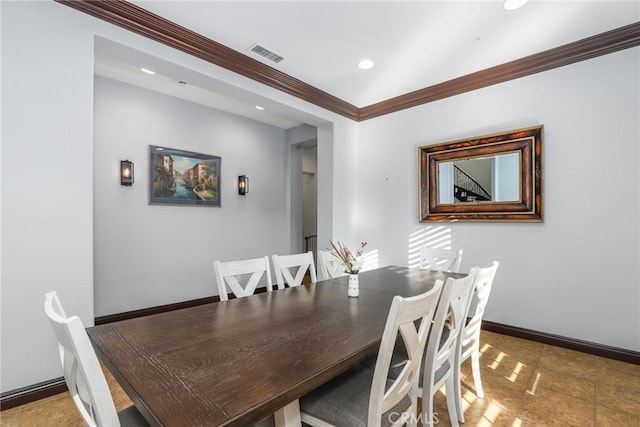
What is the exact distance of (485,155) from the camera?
345 centimetres

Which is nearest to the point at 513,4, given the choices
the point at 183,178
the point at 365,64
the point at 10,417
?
the point at 365,64

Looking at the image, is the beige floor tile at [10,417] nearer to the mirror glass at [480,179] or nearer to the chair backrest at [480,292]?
the chair backrest at [480,292]

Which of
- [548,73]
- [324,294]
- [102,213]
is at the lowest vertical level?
[324,294]

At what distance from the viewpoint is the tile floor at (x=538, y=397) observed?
1855 mm

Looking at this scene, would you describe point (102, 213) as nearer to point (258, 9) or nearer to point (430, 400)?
point (258, 9)

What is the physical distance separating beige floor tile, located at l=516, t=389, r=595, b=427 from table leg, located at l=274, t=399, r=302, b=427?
1615 millimetres

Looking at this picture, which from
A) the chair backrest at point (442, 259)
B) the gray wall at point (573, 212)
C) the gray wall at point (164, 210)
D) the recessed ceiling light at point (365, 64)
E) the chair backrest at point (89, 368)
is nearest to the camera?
the chair backrest at point (89, 368)

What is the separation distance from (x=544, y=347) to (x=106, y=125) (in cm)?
536

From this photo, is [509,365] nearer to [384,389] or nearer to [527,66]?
[384,389]

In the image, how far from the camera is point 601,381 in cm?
230

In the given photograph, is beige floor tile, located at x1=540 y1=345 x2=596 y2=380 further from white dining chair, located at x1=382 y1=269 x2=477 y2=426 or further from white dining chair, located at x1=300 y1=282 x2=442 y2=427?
white dining chair, located at x1=300 y1=282 x2=442 y2=427

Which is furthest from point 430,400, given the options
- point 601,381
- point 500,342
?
point 500,342

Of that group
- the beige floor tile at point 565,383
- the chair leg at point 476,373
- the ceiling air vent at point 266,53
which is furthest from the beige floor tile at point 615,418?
the ceiling air vent at point 266,53

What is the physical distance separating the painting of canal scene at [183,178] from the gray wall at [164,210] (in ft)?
0.28
